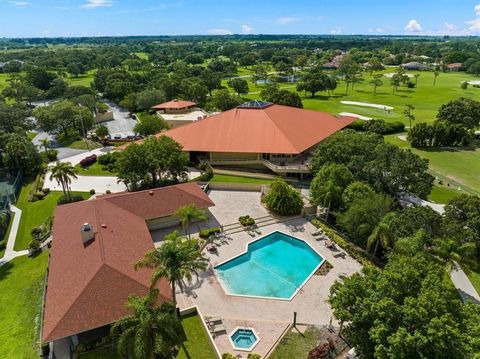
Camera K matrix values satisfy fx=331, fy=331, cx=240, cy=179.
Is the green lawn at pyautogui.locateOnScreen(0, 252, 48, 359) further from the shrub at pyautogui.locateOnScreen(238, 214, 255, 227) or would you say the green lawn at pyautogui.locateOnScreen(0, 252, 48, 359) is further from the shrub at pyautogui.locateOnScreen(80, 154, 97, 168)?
the shrub at pyautogui.locateOnScreen(80, 154, 97, 168)

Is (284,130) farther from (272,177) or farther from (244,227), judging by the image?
(244,227)

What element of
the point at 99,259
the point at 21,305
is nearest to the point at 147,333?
the point at 99,259

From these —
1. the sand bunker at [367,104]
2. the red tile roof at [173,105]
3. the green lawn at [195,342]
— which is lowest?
the green lawn at [195,342]

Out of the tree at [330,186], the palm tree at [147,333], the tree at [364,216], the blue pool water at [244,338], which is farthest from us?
the tree at [330,186]

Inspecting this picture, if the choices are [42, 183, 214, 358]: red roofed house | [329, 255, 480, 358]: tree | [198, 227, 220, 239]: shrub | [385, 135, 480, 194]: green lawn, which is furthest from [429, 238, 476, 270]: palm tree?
[385, 135, 480, 194]: green lawn

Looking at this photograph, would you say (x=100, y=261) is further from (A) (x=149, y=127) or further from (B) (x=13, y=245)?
(A) (x=149, y=127)

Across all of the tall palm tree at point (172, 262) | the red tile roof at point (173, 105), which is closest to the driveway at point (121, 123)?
the red tile roof at point (173, 105)

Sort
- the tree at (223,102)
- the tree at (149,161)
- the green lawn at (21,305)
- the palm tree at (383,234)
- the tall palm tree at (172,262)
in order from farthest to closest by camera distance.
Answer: the tree at (223,102) → the tree at (149,161) → the palm tree at (383,234) → the green lawn at (21,305) → the tall palm tree at (172,262)

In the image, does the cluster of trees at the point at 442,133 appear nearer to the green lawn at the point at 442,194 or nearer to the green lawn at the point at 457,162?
the green lawn at the point at 457,162
